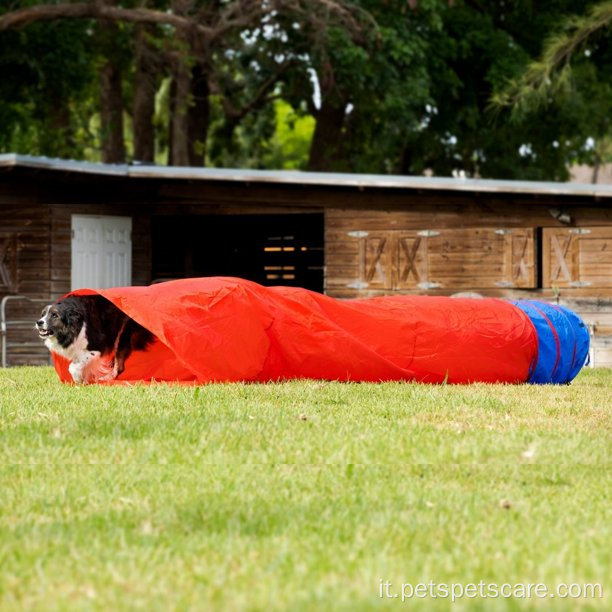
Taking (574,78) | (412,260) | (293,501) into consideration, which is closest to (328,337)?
(293,501)

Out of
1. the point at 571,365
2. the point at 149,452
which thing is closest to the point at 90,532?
the point at 149,452

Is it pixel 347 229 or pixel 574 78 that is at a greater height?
pixel 574 78

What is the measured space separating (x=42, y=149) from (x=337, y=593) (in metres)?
28.4

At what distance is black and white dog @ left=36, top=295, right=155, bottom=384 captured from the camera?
11.4 meters

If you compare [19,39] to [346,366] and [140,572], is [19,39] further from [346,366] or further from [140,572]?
[140,572]

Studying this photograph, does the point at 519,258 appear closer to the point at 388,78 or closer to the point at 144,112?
the point at 388,78

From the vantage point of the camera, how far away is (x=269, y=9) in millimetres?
24734

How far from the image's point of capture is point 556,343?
12.8m

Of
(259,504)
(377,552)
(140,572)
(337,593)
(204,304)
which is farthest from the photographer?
(204,304)

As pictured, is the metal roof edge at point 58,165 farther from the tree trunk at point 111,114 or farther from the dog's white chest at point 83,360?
the tree trunk at point 111,114

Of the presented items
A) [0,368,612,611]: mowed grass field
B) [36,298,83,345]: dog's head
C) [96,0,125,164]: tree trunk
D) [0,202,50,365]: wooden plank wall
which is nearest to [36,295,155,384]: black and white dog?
[36,298,83,345]: dog's head

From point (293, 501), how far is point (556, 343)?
730 centimetres

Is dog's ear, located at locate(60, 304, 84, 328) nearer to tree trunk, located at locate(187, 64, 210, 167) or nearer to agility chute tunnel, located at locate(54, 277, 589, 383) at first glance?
agility chute tunnel, located at locate(54, 277, 589, 383)

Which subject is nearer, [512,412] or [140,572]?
[140,572]
